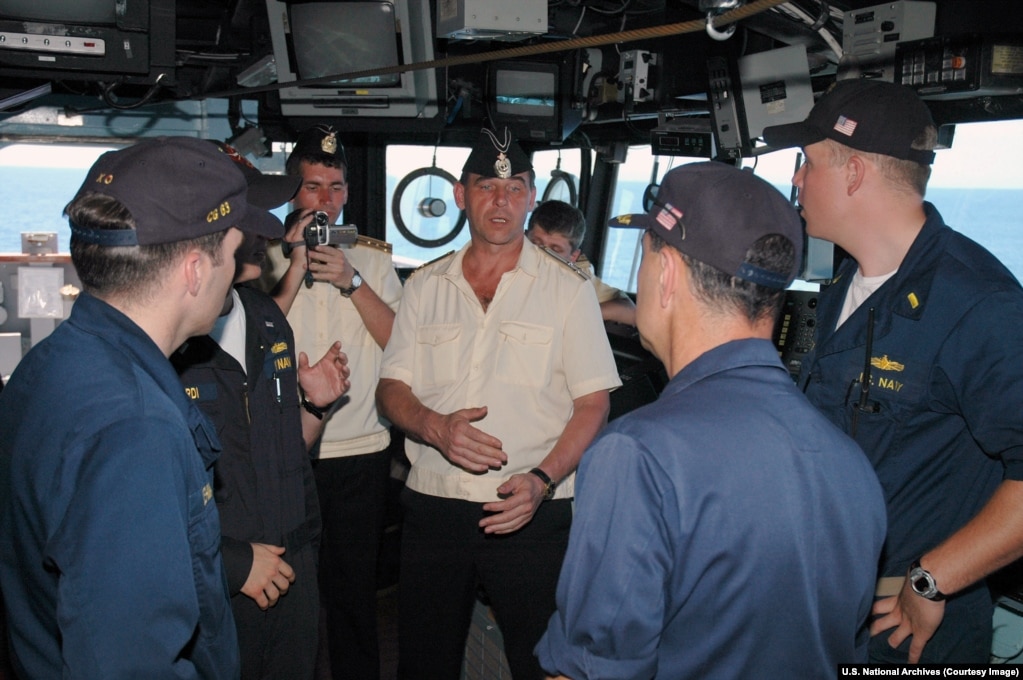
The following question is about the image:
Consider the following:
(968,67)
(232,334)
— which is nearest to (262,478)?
(232,334)

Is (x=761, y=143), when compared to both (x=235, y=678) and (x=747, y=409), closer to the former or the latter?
(x=747, y=409)

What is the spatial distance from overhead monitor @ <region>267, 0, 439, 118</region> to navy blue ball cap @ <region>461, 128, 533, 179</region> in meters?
1.58

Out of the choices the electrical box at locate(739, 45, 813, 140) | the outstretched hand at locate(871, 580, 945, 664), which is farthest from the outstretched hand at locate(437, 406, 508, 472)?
the electrical box at locate(739, 45, 813, 140)

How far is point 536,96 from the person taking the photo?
452cm

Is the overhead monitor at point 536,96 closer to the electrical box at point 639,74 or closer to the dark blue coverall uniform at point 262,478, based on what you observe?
the electrical box at point 639,74

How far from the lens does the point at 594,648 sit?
3.82 ft

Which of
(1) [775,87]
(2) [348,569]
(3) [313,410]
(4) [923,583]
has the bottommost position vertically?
(2) [348,569]

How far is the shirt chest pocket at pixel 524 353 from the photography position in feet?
7.94

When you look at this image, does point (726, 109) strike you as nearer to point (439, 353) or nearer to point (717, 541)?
point (439, 353)

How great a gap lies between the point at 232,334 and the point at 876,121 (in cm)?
146

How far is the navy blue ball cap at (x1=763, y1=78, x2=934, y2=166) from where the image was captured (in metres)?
1.76

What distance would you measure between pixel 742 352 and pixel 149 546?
0.85 metres

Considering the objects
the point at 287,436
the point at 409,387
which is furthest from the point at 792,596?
the point at 409,387

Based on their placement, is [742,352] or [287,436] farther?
[287,436]
